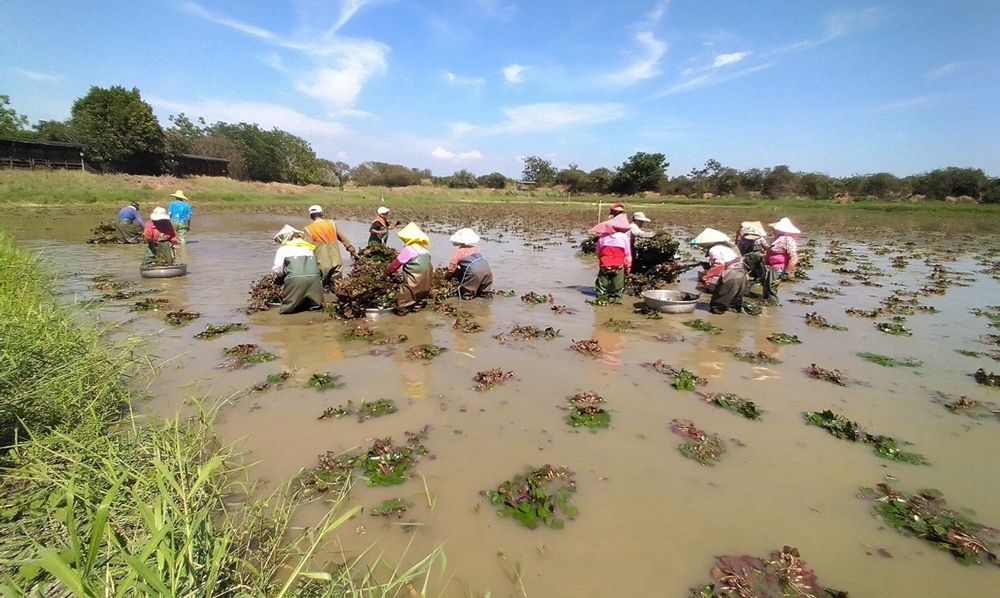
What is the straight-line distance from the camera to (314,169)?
64.3m

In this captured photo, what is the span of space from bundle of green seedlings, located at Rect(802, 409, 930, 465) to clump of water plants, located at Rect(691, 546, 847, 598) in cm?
184

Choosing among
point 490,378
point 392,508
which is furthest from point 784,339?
point 392,508

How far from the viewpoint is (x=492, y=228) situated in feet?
80.0

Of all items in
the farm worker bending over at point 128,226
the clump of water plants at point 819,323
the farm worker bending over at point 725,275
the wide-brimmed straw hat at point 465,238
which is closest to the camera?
the clump of water plants at point 819,323

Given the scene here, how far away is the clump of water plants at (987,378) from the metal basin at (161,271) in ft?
45.2

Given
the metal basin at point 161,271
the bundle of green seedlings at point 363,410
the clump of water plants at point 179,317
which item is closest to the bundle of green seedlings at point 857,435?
the bundle of green seedlings at point 363,410

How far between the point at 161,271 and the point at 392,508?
9.87m

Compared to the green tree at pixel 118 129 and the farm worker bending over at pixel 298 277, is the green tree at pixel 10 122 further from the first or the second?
the farm worker bending over at pixel 298 277

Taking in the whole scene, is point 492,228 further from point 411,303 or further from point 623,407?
point 623,407

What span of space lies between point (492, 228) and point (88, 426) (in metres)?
21.7

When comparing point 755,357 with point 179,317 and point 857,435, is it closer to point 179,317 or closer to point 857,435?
point 857,435

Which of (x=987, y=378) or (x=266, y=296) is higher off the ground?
(x=266, y=296)

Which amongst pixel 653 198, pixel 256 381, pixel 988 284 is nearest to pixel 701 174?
pixel 653 198

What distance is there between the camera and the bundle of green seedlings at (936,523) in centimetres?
289
